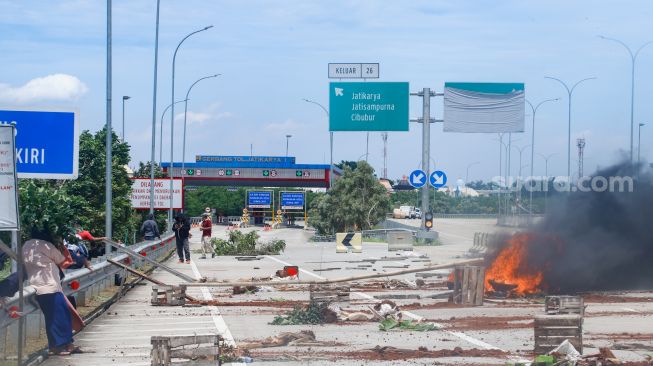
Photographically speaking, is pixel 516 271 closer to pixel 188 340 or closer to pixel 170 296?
pixel 170 296

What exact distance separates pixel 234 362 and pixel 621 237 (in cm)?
1426

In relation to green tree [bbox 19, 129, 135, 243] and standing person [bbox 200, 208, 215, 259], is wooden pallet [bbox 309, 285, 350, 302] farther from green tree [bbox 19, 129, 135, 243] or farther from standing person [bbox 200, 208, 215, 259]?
standing person [bbox 200, 208, 215, 259]

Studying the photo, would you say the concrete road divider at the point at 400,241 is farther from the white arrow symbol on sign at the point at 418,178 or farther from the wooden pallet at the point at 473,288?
the wooden pallet at the point at 473,288

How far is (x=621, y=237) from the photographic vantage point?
23922mm

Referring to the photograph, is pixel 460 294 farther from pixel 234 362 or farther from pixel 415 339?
pixel 234 362

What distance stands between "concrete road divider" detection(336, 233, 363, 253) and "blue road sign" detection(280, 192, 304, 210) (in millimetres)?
57497

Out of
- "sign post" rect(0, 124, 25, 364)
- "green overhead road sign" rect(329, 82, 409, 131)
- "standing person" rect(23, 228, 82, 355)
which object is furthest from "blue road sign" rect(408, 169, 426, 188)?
"sign post" rect(0, 124, 25, 364)

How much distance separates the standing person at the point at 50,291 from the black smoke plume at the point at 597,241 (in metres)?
12.0

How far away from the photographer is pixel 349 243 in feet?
155

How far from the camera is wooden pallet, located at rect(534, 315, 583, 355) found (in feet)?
40.5

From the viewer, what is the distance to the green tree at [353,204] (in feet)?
234

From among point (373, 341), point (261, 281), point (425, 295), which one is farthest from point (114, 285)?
point (373, 341)

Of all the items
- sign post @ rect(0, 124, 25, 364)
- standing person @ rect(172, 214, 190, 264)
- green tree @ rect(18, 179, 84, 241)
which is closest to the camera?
sign post @ rect(0, 124, 25, 364)

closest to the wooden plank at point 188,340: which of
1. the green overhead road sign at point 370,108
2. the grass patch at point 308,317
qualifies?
the grass patch at point 308,317
